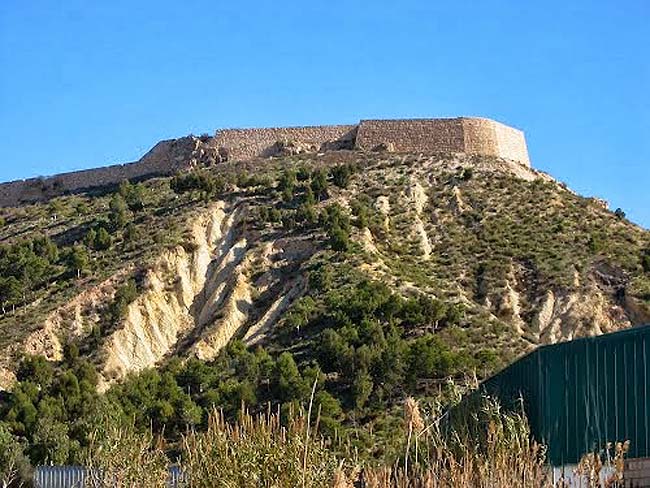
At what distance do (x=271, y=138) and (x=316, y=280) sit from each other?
16752 mm

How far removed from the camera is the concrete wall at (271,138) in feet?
204

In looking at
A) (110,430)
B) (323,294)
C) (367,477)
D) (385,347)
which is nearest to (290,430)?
(367,477)

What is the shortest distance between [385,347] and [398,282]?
5427mm

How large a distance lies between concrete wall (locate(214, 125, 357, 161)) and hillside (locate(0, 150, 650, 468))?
1.82 meters

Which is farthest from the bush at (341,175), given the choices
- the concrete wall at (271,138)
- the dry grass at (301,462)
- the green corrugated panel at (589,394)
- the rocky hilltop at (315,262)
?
the dry grass at (301,462)

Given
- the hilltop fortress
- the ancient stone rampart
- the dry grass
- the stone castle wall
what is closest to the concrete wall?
the hilltop fortress

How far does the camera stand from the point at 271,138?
6259 cm

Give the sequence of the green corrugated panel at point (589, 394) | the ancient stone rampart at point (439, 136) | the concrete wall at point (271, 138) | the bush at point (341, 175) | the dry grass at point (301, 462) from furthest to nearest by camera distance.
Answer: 1. the concrete wall at point (271, 138)
2. the ancient stone rampart at point (439, 136)
3. the bush at point (341, 175)
4. the green corrugated panel at point (589, 394)
5. the dry grass at point (301, 462)

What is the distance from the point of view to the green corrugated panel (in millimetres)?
15773

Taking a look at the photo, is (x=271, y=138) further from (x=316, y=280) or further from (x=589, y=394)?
(x=589, y=394)

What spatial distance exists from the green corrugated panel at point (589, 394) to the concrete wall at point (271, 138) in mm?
43772

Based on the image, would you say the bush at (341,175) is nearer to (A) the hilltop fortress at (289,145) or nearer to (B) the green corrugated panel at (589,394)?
(A) the hilltop fortress at (289,145)

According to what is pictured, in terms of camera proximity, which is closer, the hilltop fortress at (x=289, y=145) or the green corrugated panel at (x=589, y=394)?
the green corrugated panel at (x=589, y=394)

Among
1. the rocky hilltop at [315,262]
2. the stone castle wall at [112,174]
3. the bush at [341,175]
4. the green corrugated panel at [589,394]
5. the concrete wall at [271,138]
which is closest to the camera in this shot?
the green corrugated panel at [589,394]
